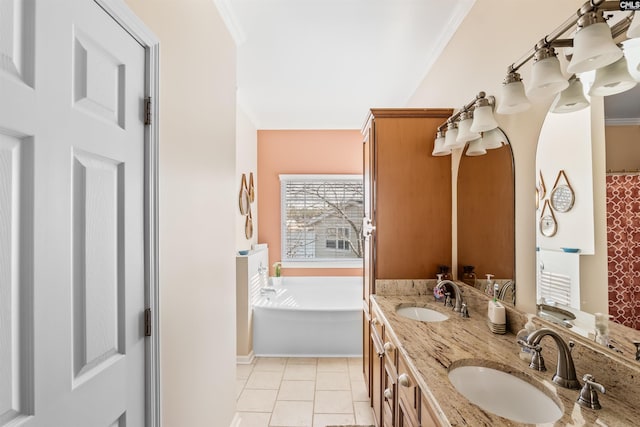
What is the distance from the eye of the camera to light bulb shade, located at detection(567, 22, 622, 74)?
3.04ft

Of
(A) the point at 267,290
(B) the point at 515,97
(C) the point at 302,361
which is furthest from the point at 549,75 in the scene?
(A) the point at 267,290

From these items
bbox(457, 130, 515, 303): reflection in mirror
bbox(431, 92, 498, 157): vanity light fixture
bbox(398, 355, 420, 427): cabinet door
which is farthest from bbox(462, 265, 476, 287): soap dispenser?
bbox(398, 355, 420, 427): cabinet door

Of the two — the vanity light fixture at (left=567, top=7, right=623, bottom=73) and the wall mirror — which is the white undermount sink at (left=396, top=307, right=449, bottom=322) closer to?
the wall mirror

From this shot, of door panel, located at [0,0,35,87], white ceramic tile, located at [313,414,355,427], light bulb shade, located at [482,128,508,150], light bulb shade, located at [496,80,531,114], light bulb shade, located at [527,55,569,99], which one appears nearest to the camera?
door panel, located at [0,0,35,87]

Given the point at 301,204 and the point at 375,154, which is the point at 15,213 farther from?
the point at 301,204

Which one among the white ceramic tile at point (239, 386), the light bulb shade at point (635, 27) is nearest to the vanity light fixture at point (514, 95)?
the light bulb shade at point (635, 27)

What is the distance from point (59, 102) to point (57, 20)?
20 cm

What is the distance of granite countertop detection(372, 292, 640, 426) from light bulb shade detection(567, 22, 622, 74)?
0.90m

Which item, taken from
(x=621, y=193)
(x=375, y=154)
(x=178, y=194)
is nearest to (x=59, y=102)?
(x=178, y=194)

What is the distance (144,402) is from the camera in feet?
3.92

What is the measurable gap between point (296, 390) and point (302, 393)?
73 mm

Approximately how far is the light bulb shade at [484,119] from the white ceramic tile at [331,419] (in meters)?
2.14

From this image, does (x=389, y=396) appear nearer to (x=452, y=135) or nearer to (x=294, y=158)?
(x=452, y=135)

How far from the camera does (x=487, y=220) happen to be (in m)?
1.91
